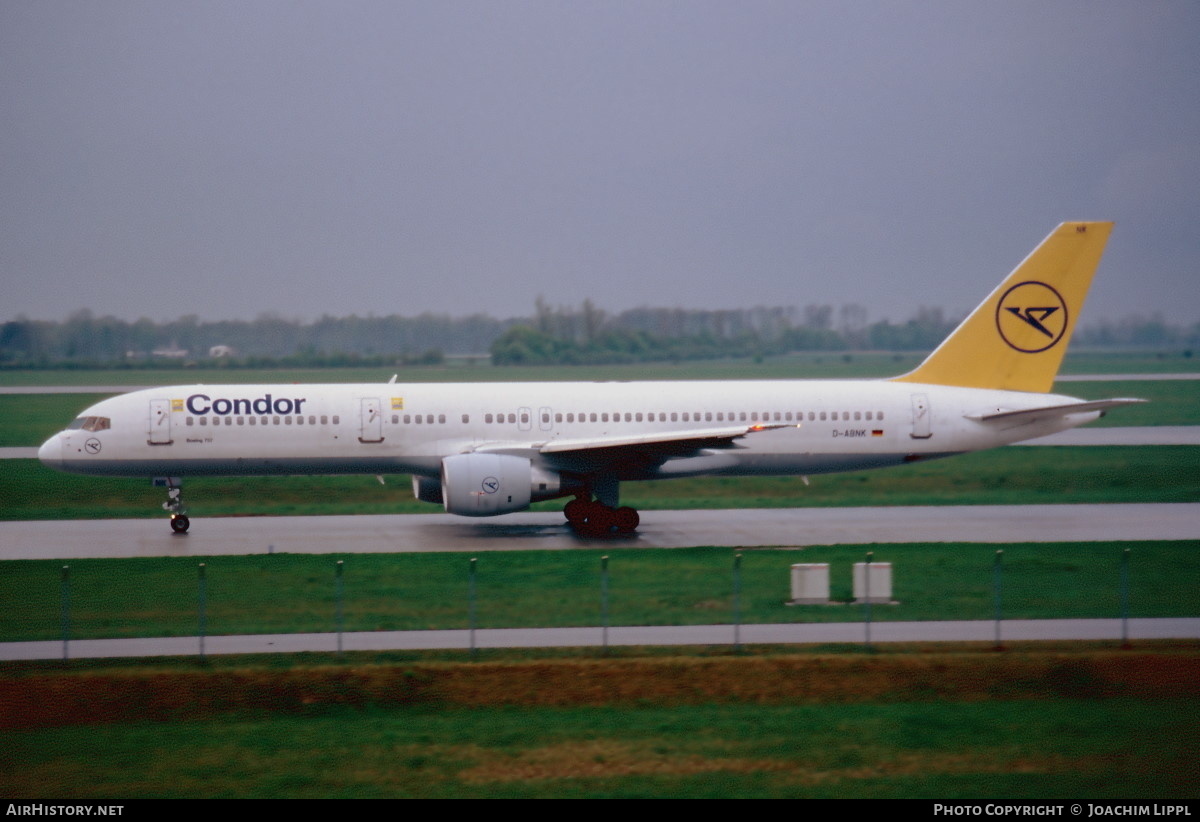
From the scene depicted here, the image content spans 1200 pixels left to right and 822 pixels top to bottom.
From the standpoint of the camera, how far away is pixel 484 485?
90.3 ft

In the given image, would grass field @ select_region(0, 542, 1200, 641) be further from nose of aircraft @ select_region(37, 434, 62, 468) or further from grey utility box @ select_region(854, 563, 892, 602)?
nose of aircraft @ select_region(37, 434, 62, 468)

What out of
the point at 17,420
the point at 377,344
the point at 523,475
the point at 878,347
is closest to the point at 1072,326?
the point at 523,475

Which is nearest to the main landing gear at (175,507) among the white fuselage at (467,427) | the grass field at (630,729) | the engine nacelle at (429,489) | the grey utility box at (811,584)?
the white fuselage at (467,427)

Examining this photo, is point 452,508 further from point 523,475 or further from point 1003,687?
point 1003,687

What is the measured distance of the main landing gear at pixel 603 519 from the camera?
94.7 feet

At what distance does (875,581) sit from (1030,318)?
51.0 ft

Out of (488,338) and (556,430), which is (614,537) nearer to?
(556,430)

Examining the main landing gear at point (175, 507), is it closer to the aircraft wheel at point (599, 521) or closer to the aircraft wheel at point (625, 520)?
the aircraft wheel at point (599, 521)

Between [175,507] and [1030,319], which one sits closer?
[175,507]

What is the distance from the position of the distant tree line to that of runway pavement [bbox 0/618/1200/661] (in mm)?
77594

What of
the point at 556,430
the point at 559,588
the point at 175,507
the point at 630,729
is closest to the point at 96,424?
the point at 175,507

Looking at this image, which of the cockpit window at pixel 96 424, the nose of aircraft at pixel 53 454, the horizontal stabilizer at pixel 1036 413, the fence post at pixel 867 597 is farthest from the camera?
the horizontal stabilizer at pixel 1036 413

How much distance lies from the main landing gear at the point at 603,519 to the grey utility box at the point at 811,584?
29.5 ft

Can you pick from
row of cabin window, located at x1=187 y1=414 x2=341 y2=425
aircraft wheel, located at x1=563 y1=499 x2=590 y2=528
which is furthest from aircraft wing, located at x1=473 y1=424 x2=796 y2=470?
row of cabin window, located at x1=187 y1=414 x2=341 y2=425
